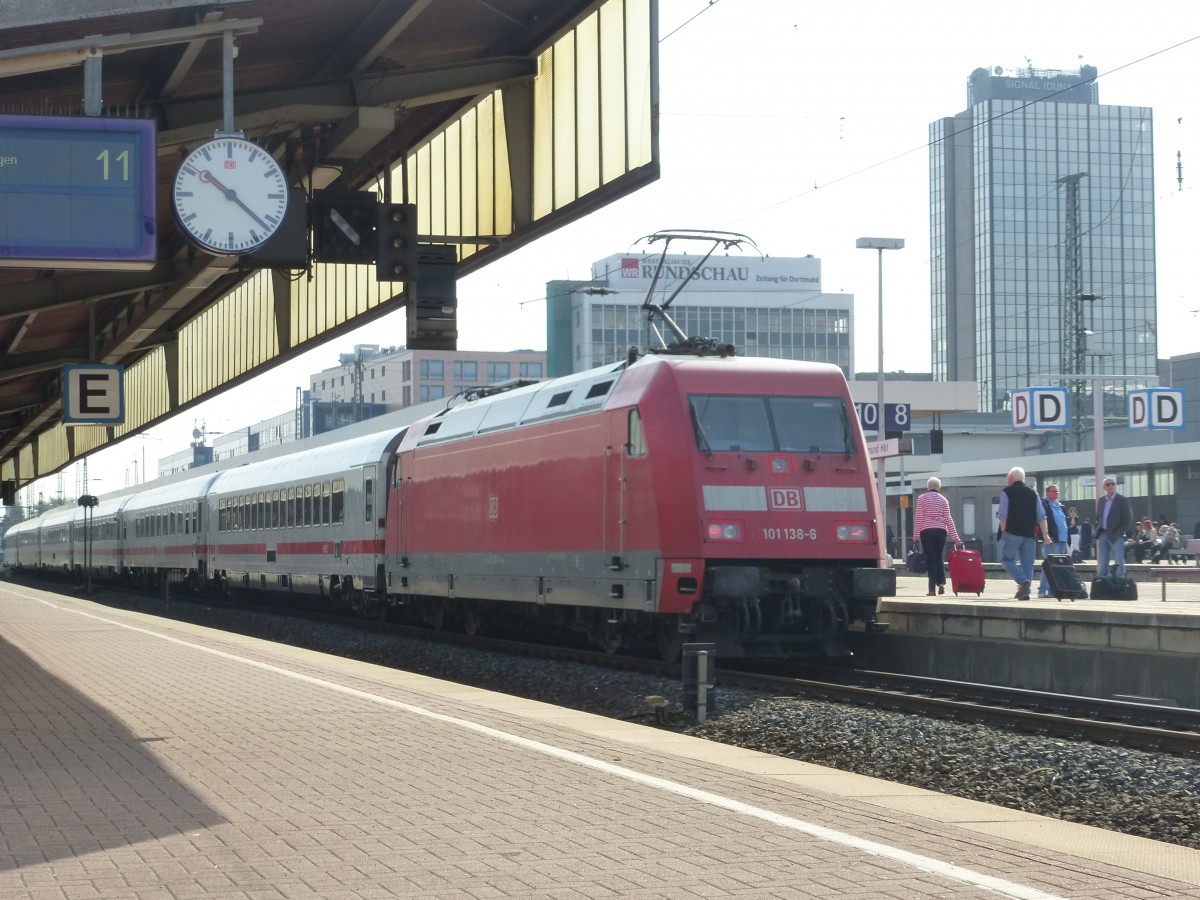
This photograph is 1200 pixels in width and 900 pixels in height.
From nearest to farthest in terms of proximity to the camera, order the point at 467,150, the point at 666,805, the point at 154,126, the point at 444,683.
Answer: the point at 666,805 → the point at 154,126 → the point at 444,683 → the point at 467,150

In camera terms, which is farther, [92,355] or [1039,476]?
[1039,476]

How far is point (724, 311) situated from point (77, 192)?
112562 millimetres

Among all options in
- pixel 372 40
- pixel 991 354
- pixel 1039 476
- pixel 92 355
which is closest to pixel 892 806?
pixel 372 40

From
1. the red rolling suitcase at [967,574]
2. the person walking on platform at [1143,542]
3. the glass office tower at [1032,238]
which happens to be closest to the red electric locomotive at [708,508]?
the red rolling suitcase at [967,574]

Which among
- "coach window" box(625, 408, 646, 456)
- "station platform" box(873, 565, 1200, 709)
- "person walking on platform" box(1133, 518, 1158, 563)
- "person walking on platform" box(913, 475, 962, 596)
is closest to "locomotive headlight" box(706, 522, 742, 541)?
"coach window" box(625, 408, 646, 456)

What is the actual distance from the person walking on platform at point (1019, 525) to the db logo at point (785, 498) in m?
3.98

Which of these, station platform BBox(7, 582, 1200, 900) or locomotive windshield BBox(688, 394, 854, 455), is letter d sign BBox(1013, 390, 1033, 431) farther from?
station platform BBox(7, 582, 1200, 900)

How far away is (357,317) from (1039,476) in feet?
131

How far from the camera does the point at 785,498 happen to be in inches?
633

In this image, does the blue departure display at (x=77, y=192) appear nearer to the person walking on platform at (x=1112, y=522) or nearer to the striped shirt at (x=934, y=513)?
the striped shirt at (x=934, y=513)

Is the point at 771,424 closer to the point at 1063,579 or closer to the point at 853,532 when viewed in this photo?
the point at 853,532

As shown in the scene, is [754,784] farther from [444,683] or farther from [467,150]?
[467,150]

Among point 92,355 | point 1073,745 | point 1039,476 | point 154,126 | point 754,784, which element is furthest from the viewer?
point 1039,476

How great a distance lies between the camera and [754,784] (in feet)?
28.1
